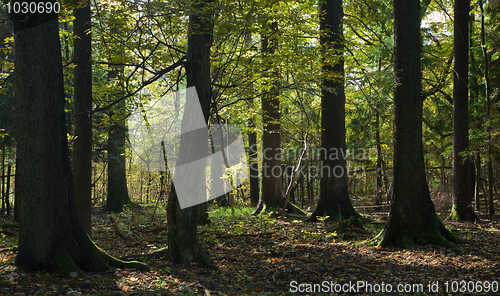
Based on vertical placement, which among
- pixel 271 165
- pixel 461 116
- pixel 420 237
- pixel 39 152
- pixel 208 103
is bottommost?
pixel 420 237

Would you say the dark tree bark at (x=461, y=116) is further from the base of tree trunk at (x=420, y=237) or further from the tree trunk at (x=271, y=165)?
the tree trunk at (x=271, y=165)

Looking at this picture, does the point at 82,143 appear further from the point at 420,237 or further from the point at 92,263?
the point at 420,237

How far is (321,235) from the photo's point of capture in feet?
27.2

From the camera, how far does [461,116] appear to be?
33.4 feet

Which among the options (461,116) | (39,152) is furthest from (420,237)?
(39,152)

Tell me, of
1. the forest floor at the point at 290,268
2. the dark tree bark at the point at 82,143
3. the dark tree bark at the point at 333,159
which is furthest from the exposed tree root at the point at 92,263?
the dark tree bark at the point at 333,159

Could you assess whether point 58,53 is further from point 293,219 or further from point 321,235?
point 293,219

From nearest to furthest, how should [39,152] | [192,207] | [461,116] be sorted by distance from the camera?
1. [39,152]
2. [192,207]
3. [461,116]

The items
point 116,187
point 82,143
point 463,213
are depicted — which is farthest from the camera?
point 116,187

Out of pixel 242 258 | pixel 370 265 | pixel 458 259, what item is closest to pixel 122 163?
pixel 242 258

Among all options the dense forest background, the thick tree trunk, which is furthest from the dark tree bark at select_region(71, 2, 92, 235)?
the thick tree trunk

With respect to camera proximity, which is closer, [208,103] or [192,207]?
[192,207]

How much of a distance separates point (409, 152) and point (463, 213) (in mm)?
4944

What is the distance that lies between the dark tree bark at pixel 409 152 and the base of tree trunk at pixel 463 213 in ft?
13.1
